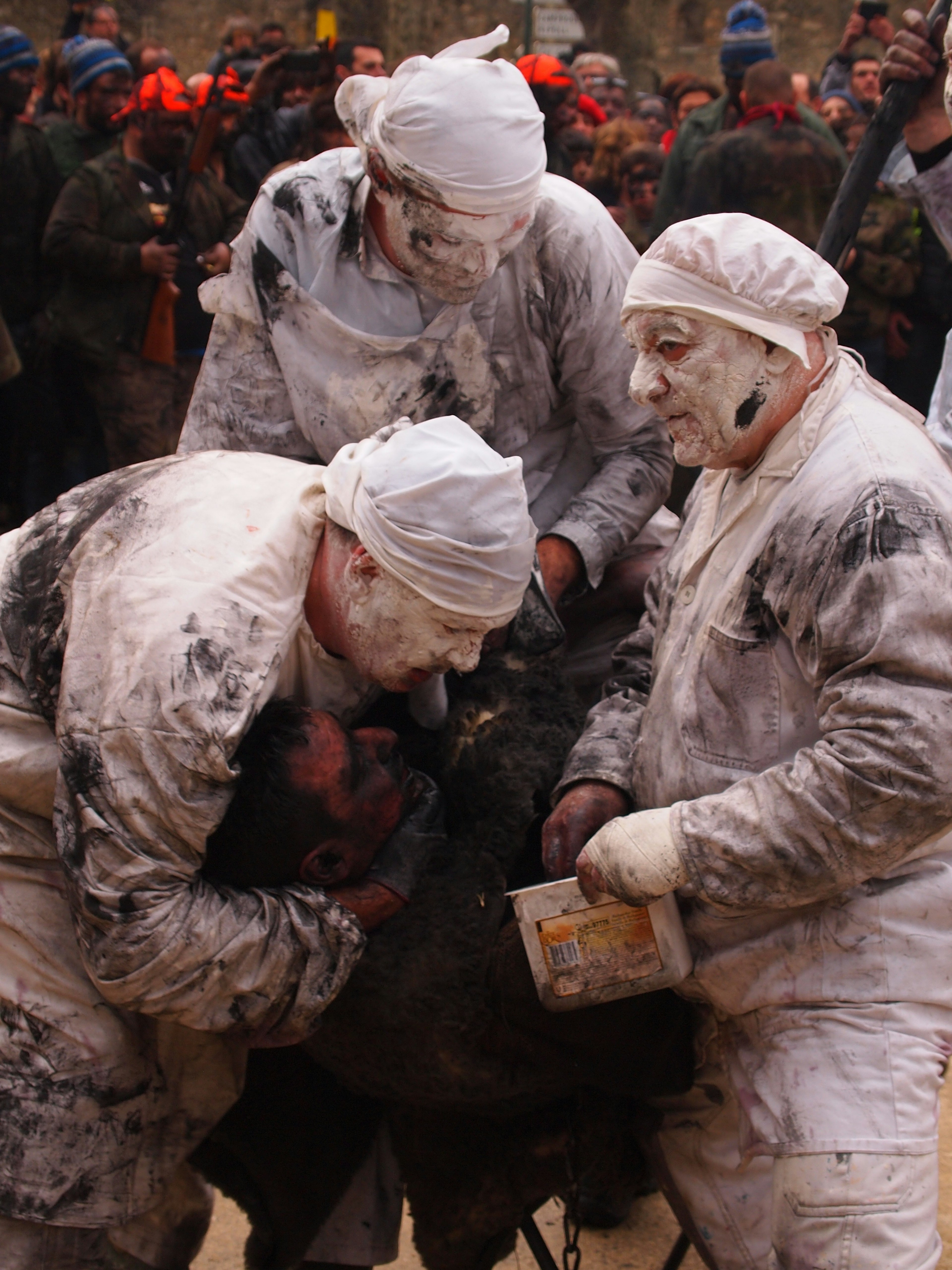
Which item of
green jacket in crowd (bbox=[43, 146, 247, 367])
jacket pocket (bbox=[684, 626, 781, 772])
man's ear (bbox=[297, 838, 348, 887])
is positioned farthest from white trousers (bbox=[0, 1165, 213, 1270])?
green jacket in crowd (bbox=[43, 146, 247, 367])

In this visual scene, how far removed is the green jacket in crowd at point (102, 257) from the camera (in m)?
6.16

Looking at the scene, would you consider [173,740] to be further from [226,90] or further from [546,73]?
[546,73]

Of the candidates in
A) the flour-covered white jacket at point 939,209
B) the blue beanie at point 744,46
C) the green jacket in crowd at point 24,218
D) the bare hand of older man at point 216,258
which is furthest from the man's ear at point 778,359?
the blue beanie at point 744,46

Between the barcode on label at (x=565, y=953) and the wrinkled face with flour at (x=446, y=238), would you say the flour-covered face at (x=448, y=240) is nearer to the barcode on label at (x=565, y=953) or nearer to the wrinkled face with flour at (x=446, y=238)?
the wrinkled face with flour at (x=446, y=238)

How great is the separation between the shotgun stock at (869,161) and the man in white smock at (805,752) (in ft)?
5.31

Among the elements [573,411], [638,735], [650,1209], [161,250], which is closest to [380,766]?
[638,735]

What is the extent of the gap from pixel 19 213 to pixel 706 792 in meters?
5.41

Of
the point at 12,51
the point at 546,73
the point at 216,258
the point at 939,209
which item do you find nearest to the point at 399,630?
the point at 939,209

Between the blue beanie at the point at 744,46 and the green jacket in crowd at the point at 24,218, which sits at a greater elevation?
the blue beanie at the point at 744,46

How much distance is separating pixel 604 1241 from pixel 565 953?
1.60 m

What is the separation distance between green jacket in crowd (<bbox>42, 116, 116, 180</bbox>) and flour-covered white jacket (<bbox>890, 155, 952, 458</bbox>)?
4333mm

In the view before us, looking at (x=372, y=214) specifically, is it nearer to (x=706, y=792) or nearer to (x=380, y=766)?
(x=380, y=766)

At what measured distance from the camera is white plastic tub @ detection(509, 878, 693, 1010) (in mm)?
2242

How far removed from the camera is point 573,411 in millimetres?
3291
